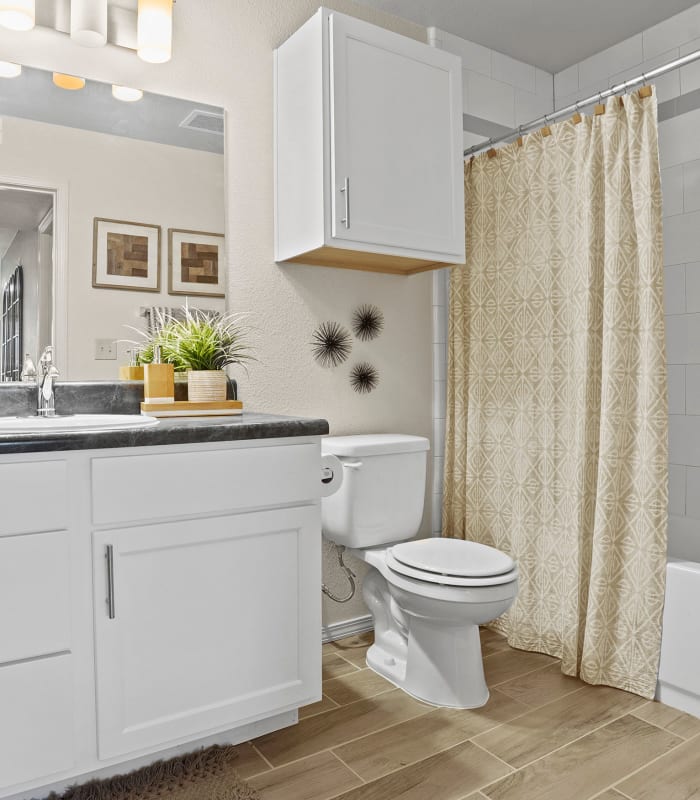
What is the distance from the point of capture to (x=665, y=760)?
1640mm

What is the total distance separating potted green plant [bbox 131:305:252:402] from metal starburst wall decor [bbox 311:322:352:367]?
1.19ft

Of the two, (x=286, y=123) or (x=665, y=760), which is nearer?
(x=665, y=760)

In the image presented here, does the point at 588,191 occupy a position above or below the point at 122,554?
above

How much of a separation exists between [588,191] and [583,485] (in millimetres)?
966

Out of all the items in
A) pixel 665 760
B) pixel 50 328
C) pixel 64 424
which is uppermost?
pixel 50 328

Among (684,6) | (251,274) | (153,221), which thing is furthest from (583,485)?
(684,6)

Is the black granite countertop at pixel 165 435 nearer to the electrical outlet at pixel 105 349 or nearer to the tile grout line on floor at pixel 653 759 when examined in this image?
the electrical outlet at pixel 105 349

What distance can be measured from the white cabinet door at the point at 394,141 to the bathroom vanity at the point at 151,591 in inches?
32.1

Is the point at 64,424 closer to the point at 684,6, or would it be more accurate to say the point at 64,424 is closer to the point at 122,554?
the point at 122,554

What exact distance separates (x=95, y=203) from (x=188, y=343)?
19.9 inches

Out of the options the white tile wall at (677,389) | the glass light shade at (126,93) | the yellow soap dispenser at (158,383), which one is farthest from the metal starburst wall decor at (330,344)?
the white tile wall at (677,389)

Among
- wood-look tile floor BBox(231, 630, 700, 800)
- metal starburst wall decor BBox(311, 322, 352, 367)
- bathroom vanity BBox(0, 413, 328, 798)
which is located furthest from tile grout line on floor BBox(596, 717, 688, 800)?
metal starburst wall decor BBox(311, 322, 352, 367)

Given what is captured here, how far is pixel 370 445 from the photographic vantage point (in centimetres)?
215

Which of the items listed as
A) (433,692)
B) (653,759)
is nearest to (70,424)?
(433,692)
